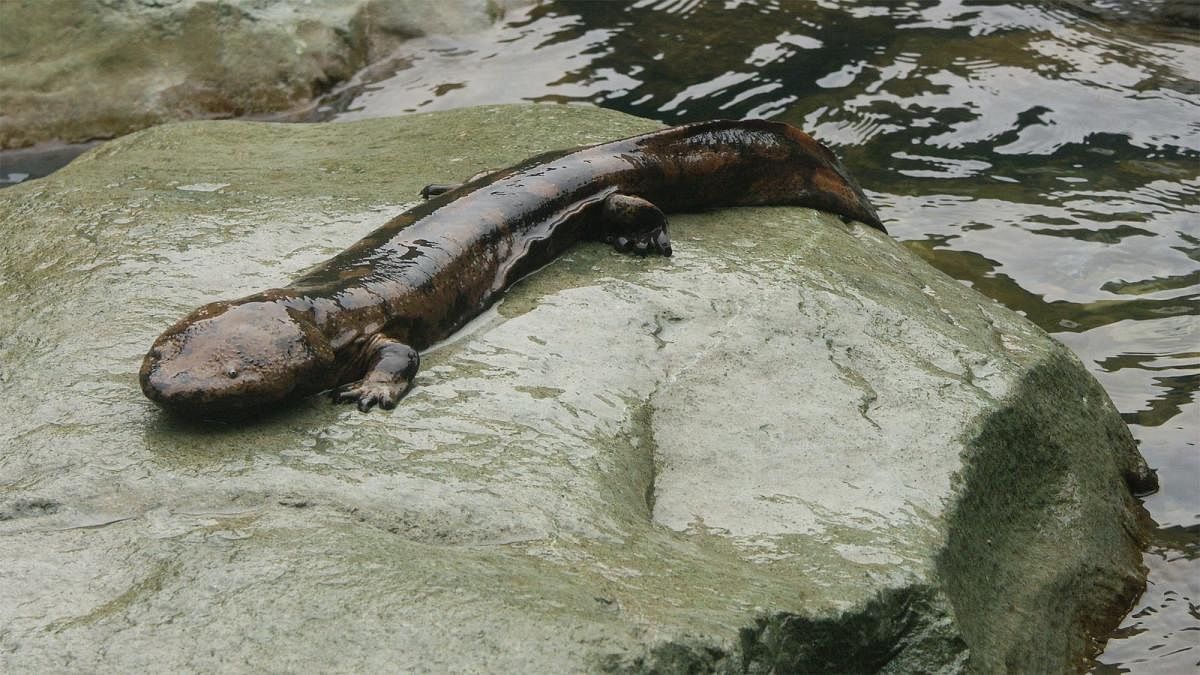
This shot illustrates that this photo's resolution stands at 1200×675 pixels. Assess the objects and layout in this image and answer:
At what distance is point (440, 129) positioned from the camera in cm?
752

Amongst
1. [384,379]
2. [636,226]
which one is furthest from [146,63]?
[384,379]

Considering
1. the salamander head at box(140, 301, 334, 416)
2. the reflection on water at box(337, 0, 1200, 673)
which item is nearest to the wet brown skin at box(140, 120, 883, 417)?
the salamander head at box(140, 301, 334, 416)

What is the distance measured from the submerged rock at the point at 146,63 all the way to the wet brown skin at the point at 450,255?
15.5ft

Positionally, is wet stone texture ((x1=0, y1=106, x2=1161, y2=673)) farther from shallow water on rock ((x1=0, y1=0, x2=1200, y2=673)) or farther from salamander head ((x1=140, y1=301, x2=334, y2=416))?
shallow water on rock ((x1=0, y1=0, x2=1200, y2=673))

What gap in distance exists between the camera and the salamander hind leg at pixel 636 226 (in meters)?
5.88

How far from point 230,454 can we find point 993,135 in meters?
7.30

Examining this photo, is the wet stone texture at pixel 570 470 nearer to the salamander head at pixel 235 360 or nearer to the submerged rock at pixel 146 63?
the salamander head at pixel 235 360

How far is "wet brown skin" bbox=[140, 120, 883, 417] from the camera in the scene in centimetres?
419

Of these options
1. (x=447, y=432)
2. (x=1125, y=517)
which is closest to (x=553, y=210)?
(x=447, y=432)

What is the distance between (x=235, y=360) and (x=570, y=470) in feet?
3.77

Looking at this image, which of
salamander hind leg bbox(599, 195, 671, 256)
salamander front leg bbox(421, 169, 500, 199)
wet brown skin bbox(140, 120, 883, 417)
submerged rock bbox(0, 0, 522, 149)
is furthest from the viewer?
submerged rock bbox(0, 0, 522, 149)

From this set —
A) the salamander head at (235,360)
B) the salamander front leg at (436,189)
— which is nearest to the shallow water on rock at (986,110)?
the salamander front leg at (436,189)

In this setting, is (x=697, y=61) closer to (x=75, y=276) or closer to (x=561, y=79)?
(x=561, y=79)

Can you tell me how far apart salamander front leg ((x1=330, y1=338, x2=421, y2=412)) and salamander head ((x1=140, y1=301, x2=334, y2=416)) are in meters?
0.13
